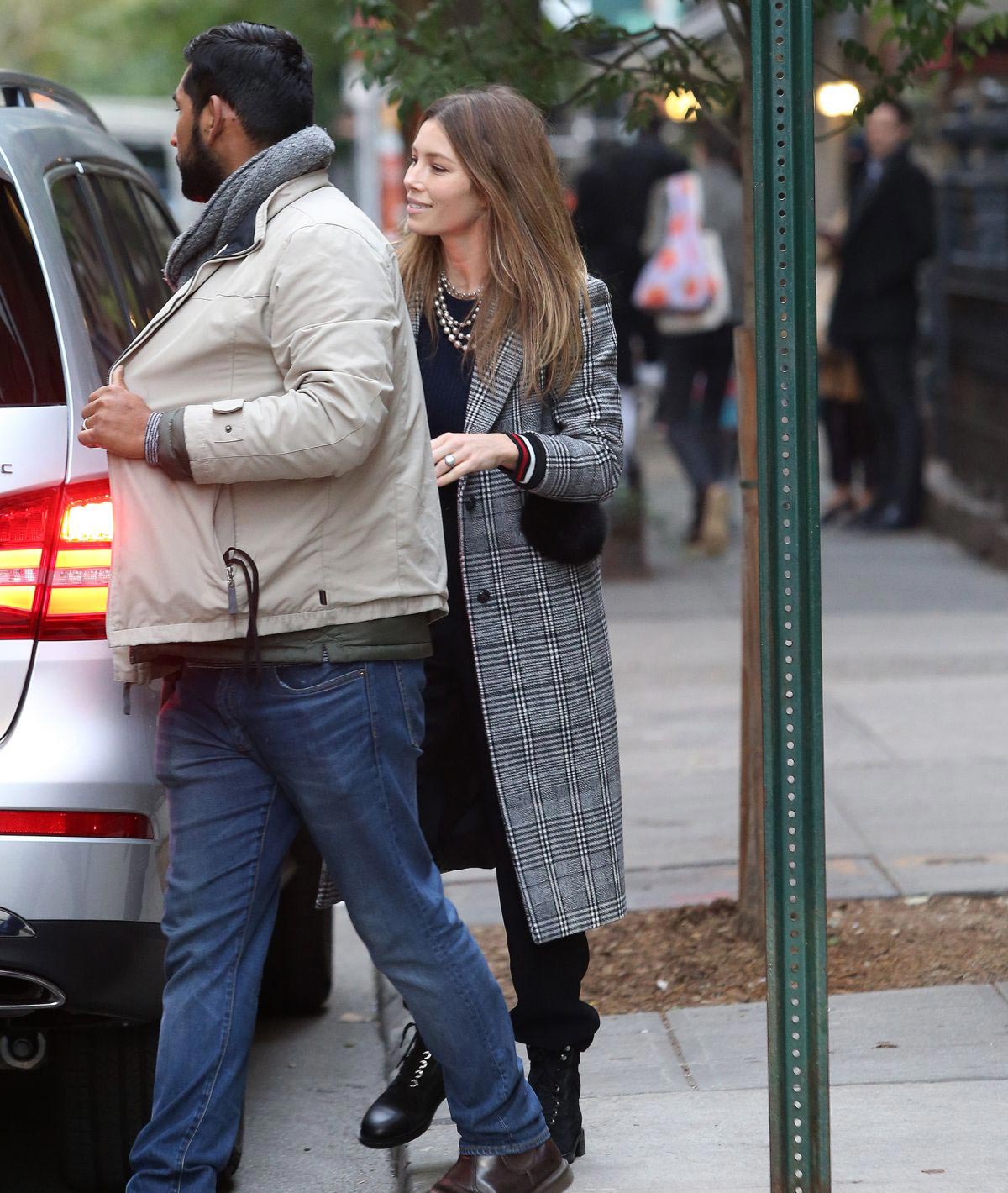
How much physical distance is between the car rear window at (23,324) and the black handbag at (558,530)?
82cm

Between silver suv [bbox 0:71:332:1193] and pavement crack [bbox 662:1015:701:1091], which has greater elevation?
silver suv [bbox 0:71:332:1193]

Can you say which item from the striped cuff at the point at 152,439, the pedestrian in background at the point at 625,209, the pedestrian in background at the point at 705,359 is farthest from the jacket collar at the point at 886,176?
the striped cuff at the point at 152,439

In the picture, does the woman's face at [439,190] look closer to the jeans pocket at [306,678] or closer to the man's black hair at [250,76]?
the man's black hair at [250,76]

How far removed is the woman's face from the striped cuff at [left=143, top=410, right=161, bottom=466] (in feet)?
2.54

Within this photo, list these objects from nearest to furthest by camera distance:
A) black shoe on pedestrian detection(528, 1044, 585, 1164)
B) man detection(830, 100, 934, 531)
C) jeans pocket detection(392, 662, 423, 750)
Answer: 1. jeans pocket detection(392, 662, 423, 750)
2. black shoe on pedestrian detection(528, 1044, 585, 1164)
3. man detection(830, 100, 934, 531)

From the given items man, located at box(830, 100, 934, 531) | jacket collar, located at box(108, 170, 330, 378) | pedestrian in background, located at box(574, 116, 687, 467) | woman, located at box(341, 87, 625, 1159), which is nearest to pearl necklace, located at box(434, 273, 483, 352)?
woman, located at box(341, 87, 625, 1159)

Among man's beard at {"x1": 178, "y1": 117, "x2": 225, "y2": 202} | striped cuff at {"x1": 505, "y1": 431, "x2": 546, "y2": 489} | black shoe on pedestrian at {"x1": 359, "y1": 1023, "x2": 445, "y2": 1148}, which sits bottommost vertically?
black shoe on pedestrian at {"x1": 359, "y1": 1023, "x2": 445, "y2": 1148}

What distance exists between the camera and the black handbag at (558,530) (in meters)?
3.34

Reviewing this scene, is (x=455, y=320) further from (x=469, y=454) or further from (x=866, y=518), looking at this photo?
(x=866, y=518)

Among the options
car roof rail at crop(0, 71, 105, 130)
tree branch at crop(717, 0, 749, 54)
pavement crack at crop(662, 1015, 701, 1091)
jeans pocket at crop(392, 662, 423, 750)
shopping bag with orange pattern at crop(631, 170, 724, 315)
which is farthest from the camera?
shopping bag with orange pattern at crop(631, 170, 724, 315)

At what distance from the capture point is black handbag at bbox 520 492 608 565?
3338 mm

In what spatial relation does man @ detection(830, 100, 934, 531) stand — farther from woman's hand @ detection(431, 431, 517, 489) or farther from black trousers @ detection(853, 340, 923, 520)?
woman's hand @ detection(431, 431, 517, 489)

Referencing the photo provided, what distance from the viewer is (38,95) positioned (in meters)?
4.08

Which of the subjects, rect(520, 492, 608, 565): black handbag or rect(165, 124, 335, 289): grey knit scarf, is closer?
rect(165, 124, 335, 289): grey knit scarf
